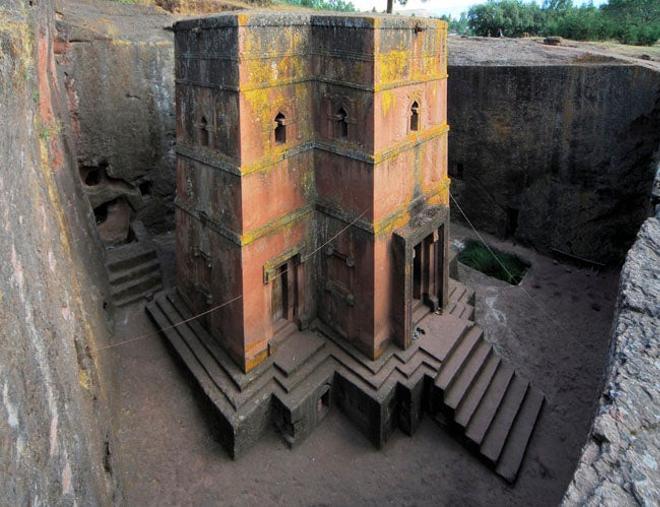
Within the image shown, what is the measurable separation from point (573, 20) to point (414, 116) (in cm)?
→ 2303

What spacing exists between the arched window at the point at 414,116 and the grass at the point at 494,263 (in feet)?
22.0

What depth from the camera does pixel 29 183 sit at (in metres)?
5.90

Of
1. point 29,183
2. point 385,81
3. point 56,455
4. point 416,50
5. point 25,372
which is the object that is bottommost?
point 56,455

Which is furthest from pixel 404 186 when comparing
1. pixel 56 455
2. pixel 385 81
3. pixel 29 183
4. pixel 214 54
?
pixel 56 455

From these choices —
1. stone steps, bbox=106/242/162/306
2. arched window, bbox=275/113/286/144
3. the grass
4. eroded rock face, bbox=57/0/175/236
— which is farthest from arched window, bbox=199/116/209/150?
the grass

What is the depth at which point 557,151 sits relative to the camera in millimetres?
15195

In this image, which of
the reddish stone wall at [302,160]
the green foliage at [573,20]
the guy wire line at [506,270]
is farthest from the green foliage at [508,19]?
the reddish stone wall at [302,160]

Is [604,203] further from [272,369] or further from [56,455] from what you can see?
[56,455]

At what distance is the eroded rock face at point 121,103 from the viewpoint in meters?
12.7

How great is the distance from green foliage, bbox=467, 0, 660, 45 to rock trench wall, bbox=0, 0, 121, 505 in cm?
2529

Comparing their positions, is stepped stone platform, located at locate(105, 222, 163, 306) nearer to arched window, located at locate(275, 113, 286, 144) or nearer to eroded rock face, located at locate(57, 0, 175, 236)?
eroded rock face, located at locate(57, 0, 175, 236)

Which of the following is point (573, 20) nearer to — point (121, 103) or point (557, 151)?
point (557, 151)

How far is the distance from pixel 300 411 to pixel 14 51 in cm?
679

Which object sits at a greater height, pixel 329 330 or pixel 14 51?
pixel 14 51
